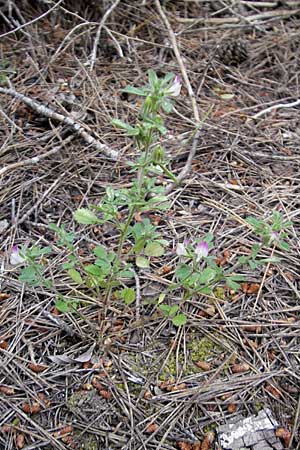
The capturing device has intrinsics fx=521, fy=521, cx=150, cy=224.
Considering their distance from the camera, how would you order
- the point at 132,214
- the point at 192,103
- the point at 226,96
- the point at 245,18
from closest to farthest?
the point at 132,214 < the point at 192,103 < the point at 226,96 < the point at 245,18

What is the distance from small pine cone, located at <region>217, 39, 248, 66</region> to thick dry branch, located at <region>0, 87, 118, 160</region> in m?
0.91

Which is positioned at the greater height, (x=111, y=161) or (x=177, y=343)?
(x=111, y=161)

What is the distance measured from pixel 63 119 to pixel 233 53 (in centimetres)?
101

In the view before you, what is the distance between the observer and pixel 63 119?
6.82 feet

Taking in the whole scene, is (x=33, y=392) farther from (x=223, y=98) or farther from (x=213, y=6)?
(x=213, y=6)

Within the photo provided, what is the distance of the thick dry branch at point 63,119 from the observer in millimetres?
Answer: 2014

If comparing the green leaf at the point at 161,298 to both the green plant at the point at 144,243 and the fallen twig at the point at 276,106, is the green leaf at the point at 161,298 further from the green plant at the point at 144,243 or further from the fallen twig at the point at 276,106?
the fallen twig at the point at 276,106

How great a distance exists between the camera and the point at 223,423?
1.34m

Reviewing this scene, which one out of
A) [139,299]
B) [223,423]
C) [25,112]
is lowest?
[223,423]

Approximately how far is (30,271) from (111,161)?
0.75m

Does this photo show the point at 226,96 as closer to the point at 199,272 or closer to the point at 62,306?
the point at 199,272

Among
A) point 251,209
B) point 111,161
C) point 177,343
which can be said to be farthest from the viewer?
point 111,161

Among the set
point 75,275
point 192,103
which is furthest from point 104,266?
point 192,103

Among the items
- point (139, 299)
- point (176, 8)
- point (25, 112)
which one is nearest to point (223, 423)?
point (139, 299)
